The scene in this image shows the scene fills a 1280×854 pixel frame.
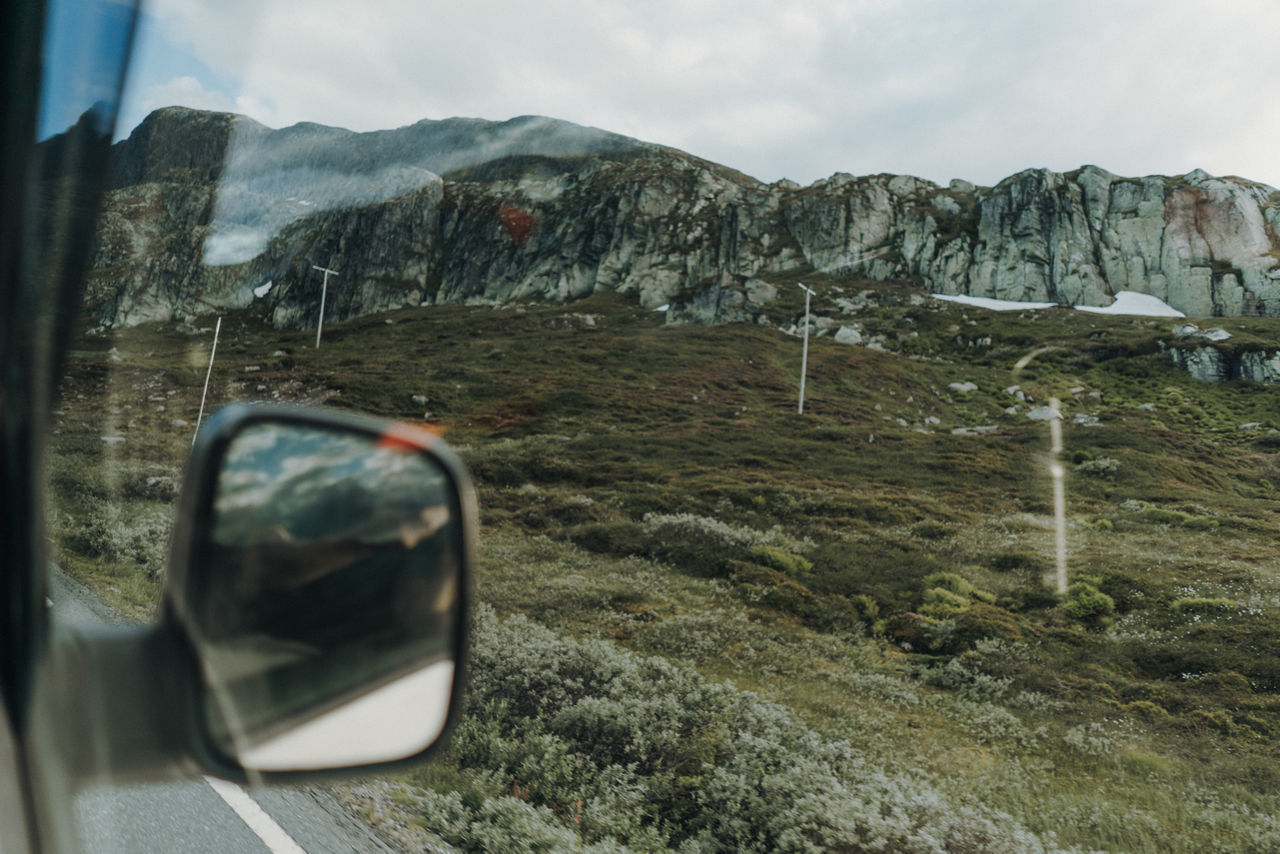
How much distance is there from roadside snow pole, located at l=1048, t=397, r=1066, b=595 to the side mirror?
15.6 m

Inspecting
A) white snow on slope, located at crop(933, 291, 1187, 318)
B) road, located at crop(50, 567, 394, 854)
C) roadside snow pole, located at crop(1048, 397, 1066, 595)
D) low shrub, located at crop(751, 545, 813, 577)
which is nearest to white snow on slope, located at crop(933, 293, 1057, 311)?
white snow on slope, located at crop(933, 291, 1187, 318)

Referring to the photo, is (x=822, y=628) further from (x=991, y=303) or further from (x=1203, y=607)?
(x=991, y=303)

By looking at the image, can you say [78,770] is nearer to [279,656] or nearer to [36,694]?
[36,694]

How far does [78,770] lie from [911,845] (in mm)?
5417

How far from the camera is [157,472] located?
13336mm

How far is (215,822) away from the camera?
4109mm

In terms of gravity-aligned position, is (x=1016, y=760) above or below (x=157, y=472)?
below

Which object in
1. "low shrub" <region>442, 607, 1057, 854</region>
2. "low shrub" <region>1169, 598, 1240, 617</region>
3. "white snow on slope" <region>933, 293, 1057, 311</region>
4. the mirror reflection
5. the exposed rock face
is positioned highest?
the exposed rock face

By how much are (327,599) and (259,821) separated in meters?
3.73

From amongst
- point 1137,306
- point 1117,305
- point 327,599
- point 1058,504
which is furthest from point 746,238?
point 327,599

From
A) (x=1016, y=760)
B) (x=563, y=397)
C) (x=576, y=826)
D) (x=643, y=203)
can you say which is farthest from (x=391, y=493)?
(x=643, y=203)

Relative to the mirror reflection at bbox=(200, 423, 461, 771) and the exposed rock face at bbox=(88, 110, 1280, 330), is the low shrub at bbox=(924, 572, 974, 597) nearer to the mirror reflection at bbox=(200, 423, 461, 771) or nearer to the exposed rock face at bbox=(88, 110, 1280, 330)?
the mirror reflection at bbox=(200, 423, 461, 771)

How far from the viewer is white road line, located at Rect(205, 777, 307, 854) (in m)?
3.99

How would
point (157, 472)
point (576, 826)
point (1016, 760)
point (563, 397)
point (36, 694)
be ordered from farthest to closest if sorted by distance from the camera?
1. point (563, 397)
2. point (157, 472)
3. point (1016, 760)
4. point (576, 826)
5. point (36, 694)
